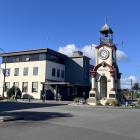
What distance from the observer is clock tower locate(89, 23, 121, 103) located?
1758 inches

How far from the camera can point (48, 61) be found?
63844mm

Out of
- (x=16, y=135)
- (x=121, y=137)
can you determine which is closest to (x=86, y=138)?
(x=121, y=137)

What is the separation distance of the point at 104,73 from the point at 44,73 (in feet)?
64.9

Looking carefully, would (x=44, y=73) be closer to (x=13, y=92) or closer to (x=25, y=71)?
(x=25, y=71)

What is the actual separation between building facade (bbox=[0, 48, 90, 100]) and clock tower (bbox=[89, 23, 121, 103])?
14062mm

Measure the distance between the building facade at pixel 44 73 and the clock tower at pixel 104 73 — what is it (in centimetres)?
1406

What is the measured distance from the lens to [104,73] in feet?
149

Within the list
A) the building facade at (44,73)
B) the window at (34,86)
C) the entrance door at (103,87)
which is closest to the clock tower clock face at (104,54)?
the entrance door at (103,87)

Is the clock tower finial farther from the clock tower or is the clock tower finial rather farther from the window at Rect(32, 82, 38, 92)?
the window at Rect(32, 82, 38, 92)

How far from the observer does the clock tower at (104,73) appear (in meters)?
44.7

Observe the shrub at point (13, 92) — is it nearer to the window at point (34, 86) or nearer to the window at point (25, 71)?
the window at point (34, 86)

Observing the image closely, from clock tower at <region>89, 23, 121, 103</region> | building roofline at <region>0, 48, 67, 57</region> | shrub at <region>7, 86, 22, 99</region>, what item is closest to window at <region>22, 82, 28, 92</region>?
shrub at <region>7, 86, 22, 99</region>

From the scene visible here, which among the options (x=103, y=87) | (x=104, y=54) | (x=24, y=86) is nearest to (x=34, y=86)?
(x=24, y=86)

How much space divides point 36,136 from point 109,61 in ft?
112
